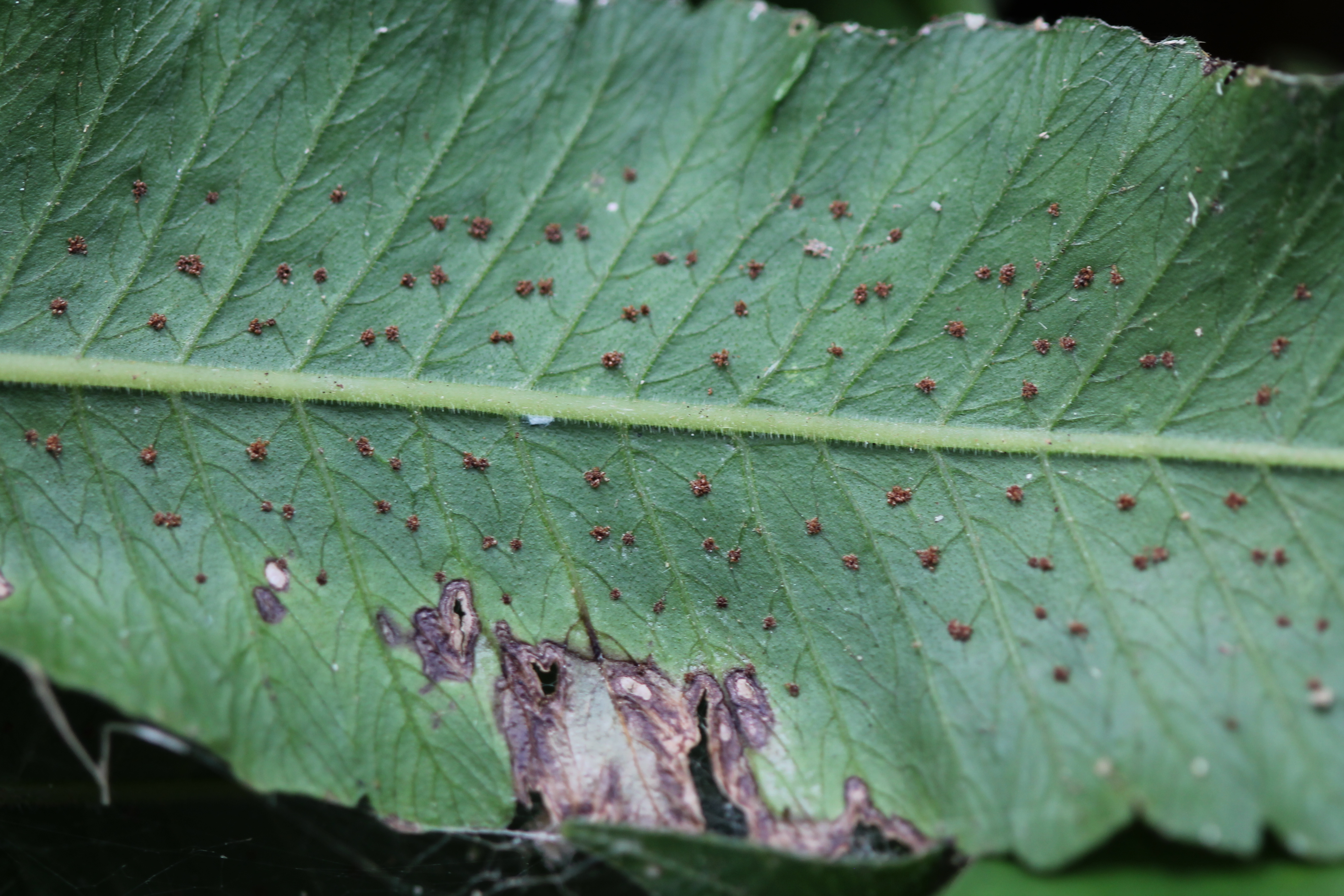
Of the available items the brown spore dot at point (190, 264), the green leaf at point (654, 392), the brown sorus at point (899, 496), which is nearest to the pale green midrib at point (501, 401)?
the green leaf at point (654, 392)

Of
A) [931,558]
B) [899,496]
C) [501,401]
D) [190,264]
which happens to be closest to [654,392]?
[501,401]

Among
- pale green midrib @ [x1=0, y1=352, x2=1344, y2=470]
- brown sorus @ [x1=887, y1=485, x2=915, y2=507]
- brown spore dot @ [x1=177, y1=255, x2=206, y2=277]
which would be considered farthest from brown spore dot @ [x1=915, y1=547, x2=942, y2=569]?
brown spore dot @ [x1=177, y1=255, x2=206, y2=277]

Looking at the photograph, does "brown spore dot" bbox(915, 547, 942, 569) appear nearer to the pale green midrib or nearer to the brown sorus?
the brown sorus

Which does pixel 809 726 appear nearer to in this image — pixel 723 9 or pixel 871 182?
pixel 871 182

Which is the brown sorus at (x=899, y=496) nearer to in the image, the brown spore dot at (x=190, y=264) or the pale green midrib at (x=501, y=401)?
the pale green midrib at (x=501, y=401)

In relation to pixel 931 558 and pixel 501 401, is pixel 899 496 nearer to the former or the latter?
pixel 931 558

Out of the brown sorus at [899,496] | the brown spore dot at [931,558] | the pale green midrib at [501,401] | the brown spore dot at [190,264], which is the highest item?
the brown spore dot at [190,264]
